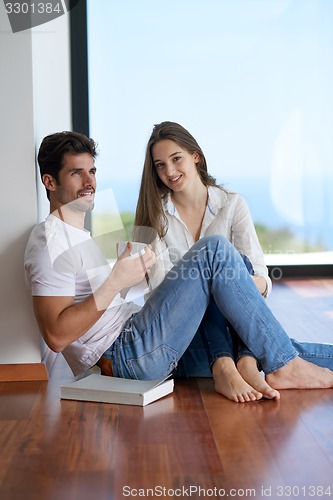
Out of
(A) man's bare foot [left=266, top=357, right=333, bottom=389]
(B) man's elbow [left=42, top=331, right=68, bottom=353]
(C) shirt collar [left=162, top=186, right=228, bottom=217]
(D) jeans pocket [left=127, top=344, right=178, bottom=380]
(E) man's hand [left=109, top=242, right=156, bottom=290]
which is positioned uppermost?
(C) shirt collar [left=162, top=186, right=228, bottom=217]

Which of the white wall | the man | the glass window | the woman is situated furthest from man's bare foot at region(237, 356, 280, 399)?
the glass window

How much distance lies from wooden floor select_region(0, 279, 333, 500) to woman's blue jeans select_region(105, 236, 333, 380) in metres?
0.14

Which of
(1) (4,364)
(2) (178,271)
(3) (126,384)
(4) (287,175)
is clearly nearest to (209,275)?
(2) (178,271)

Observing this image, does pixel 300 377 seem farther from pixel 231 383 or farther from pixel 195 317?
pixel 195 317

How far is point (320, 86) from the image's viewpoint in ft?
17.7

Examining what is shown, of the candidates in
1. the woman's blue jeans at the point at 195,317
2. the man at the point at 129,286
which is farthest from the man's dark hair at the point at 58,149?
the woman's blue jeans at the point at 195,317

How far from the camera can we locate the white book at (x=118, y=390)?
243cm

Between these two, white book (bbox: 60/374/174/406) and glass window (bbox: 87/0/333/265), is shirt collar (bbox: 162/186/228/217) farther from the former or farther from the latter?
glass window (bbox: 87/0/333/265)

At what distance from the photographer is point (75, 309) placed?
2373mm

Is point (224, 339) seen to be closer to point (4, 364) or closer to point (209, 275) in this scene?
point (209, 275)

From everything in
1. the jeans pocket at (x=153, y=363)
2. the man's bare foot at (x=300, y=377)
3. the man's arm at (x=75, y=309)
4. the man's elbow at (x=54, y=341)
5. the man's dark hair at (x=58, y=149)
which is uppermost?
the man's dark hair at (x=58, y=149)

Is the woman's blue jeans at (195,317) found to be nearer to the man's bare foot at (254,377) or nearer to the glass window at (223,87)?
the man's bare foot at (254,377)

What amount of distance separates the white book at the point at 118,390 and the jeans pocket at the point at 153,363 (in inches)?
1.0

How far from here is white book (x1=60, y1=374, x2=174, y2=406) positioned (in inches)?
95.7
